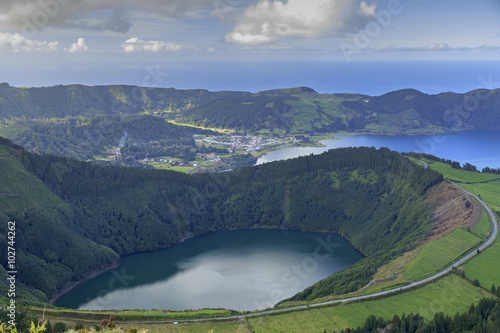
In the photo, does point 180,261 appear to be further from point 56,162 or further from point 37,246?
point 56,162

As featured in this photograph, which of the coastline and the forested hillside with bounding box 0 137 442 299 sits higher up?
the forested hillside with bounding box 0 137 442 299

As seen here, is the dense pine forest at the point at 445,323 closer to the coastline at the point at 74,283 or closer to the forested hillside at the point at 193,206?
the forested hillside at the point at 193,206

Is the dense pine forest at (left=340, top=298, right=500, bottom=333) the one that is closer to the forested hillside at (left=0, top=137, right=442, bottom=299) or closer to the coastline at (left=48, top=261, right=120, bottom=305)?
the forested hillside at (left=0, top=137, right=442, bottom=299)

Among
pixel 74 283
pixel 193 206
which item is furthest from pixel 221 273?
pixel 193 206

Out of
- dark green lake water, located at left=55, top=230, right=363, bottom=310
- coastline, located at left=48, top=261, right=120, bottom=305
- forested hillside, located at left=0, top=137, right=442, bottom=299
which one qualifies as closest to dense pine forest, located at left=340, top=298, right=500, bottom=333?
forested hillside, located at left=0, top=137, right=442, bottom=299

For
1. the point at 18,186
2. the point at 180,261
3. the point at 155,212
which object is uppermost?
the point at 18,186

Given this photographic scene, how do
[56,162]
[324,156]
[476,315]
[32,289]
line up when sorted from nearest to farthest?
1. [476,315]
2. [32,289]
3. [56,162]
4. [324,156]

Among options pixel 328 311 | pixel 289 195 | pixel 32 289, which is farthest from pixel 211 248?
pixel 328 311
